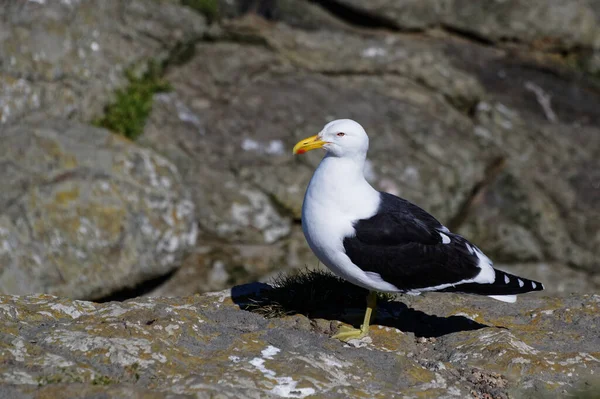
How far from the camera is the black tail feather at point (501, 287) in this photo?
18.5 feet

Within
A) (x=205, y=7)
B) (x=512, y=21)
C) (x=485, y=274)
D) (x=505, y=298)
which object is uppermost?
(x=512, y=21)

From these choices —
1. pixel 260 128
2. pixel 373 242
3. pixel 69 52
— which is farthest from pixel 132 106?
pixel 373 242

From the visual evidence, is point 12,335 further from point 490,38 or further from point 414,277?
point 490,38

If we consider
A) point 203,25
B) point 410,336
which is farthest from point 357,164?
point 203,25

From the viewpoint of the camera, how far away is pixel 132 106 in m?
11.0

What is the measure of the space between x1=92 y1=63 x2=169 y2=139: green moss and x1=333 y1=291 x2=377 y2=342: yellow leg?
5952mm

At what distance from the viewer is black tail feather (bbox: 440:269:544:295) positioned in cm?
563

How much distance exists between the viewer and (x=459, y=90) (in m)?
12.5

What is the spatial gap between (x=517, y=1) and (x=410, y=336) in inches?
371

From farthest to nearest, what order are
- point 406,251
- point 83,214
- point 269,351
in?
point 83,214, point 406,251, point 269,351

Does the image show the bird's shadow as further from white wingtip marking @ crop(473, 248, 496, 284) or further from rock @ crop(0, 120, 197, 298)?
rock @ crop(0, 120, 197, 298)

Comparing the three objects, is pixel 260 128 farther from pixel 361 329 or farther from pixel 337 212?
pixel 361 329

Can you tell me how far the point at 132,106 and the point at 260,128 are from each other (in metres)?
1.77

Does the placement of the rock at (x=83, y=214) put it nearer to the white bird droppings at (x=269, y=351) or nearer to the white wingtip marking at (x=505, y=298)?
the white bird droppings at (x=269, y=351)
